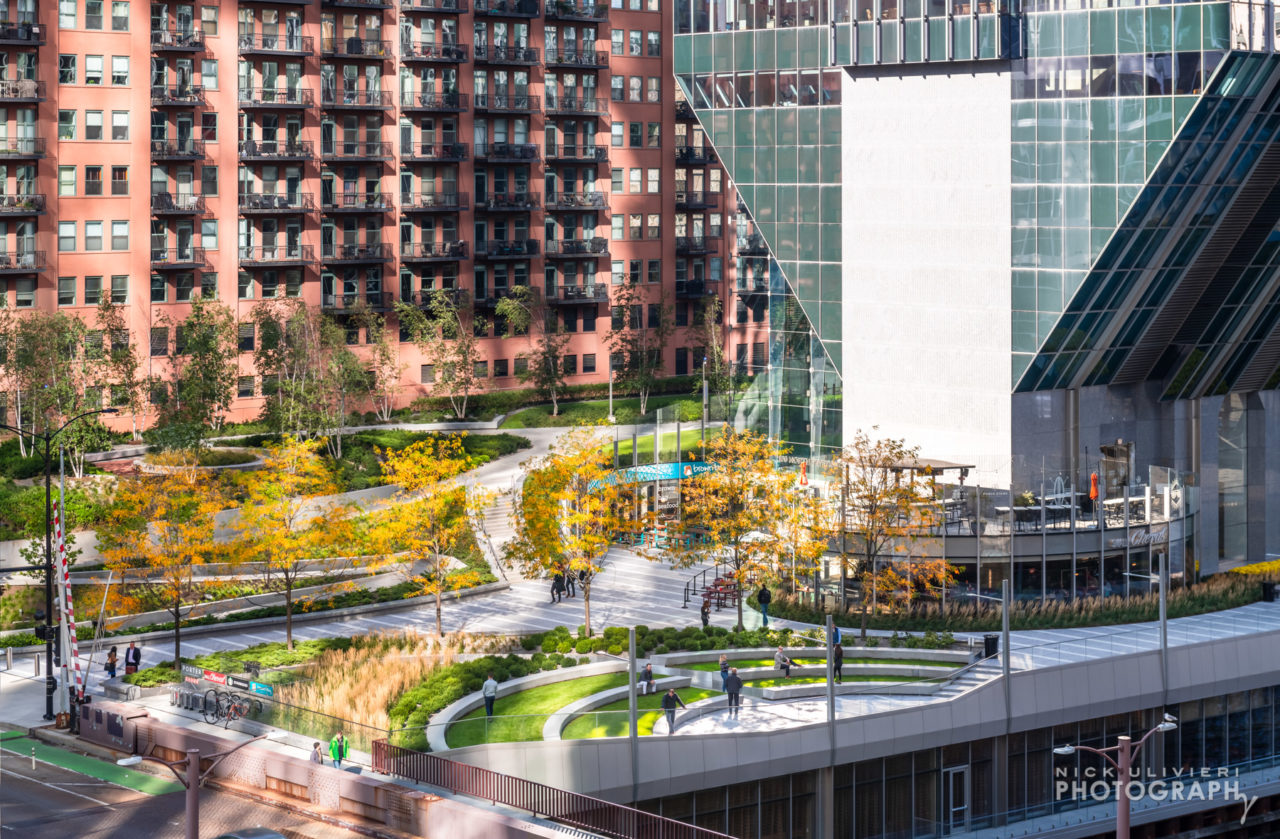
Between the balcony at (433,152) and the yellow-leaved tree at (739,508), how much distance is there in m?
48.7

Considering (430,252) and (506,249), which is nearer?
(430,252)

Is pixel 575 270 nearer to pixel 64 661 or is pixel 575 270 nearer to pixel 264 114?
pixel 264 114

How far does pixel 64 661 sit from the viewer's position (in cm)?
5716

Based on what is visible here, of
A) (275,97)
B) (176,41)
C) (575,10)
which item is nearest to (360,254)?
(275,97)

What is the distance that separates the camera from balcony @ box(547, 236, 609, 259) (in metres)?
118

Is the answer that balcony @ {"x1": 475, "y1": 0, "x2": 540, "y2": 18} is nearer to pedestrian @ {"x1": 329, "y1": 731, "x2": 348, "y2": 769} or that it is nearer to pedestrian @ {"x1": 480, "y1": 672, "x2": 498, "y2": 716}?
pedestrian @ {"x1": 480, "y1": 672, "x2": 498, "y2": 716}

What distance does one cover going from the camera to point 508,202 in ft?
379

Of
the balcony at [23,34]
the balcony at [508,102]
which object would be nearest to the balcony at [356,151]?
the balcony at [508,102]

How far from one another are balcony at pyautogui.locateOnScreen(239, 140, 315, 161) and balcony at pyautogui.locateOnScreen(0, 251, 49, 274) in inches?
503

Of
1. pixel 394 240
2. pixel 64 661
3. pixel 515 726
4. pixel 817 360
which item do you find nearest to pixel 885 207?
pixel 817 360

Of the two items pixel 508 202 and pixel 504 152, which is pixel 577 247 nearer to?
pixel 508 202

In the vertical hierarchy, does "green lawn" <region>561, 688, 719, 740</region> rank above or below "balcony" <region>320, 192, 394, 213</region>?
below

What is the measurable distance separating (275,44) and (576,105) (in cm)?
2118

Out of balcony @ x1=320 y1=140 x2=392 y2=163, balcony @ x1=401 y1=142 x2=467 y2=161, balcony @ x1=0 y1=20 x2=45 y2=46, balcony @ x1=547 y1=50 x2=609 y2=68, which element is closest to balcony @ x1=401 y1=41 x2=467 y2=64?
balcony @ x1=401 y1=142 x2=467 y2=161
